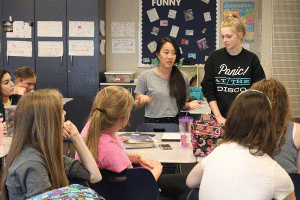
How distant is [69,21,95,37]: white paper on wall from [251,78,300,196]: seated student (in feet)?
13.4

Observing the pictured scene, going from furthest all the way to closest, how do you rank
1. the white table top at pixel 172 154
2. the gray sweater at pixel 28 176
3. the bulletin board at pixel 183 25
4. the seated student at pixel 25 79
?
the bulletin board at pixel 183 25 → the seated student at pixel 25 79 → the white table top at pixel 172 154 → the gray sweater at pixel 28 176

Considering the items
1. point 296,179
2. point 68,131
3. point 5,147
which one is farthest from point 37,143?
point 5,147

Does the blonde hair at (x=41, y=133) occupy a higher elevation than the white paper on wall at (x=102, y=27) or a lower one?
lower

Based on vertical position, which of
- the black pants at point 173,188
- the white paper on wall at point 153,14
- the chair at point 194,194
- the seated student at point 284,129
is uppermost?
the white paper on wall at point 153,14

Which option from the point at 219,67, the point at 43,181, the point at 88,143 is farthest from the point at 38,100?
the point at 219,67

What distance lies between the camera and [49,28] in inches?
222

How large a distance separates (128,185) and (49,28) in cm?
444

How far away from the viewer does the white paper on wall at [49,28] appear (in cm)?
564

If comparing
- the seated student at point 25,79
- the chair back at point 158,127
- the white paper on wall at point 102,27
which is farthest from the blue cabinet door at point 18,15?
the chair back at point 158,127

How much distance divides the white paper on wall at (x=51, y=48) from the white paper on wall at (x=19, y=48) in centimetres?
17

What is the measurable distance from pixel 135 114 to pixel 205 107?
1.69m

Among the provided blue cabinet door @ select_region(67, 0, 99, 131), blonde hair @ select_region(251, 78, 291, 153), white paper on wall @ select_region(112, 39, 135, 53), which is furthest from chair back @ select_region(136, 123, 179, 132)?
white paper on wall @ select_region(112, 39, 135, 53)

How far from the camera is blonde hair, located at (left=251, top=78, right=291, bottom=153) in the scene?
1.85 meters

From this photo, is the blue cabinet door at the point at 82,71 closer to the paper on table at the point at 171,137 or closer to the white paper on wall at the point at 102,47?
the white paper on wall at the point at 102,47
